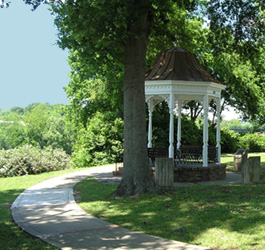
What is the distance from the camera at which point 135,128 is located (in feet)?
38.1

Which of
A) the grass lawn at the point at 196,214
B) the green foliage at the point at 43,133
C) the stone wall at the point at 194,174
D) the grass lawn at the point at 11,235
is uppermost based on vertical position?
the green foliage at the point at 43,133

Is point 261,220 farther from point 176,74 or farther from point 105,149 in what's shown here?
point 105,149

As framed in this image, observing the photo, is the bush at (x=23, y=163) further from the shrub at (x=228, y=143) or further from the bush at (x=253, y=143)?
the bush at (x=253, y=143)

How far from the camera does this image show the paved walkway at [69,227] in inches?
267

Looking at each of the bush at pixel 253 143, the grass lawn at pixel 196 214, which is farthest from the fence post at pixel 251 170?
the bush at pixel 253 143

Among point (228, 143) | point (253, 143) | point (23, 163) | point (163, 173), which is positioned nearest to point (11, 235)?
point (163, 173)

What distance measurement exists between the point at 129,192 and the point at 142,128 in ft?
6.26

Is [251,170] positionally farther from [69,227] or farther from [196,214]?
[69,227]

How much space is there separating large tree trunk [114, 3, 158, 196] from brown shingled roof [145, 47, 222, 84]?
4396 millimetres

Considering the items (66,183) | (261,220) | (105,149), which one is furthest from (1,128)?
(261,220)

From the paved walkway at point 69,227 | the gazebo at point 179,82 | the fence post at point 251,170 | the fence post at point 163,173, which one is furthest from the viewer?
the gazebo at point 179,82

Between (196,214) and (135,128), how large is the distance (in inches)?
146

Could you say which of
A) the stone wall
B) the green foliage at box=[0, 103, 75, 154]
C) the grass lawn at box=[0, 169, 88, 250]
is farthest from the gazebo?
the green foliage at box=[0, 103, 75, 154]

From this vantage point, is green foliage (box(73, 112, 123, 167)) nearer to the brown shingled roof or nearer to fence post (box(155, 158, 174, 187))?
the brown shingled roof
